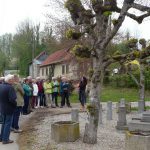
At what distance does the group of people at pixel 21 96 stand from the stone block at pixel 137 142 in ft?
11.2

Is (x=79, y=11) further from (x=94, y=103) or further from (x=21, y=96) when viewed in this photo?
(x=21, y=96)

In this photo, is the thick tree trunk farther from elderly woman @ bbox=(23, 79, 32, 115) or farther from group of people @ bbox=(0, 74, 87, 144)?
elderly woman @ bbox=(23, 79, 32, 115)

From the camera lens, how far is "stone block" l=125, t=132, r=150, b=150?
8.79m

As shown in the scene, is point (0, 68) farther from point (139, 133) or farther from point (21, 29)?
point (139, 133)

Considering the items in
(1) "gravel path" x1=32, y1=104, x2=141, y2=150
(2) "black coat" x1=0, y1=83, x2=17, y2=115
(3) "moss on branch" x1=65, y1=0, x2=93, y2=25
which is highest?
(3) "moss on branch" x1=65, y1=0, x2=93, y2=25

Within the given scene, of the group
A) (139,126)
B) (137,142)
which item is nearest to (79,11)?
(139,126)

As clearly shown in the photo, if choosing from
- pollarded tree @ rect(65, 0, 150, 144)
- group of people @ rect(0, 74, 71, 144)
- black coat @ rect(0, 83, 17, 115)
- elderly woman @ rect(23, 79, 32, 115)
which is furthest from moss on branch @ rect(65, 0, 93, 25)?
elderly woman @ rect(23, 79, 32, 115)

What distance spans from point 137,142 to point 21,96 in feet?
17.4

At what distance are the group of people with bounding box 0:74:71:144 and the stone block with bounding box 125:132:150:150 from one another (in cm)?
342

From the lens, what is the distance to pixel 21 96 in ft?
43.1

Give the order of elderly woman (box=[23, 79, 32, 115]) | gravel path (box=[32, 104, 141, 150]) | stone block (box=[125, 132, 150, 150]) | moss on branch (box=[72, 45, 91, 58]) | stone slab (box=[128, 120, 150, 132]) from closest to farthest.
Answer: stone block (box=[125, 132, 150, 150]), gravel path (box=[32, 104, 141, 150]), stone slab (box=[128, 120, 150, 132]), moss on branch (box=[72, 45, 91, 58]), elderly woman (box=[23, 79, 32, 115])

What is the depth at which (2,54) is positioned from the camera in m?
87.8

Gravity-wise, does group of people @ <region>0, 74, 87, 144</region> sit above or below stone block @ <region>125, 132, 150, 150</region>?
above

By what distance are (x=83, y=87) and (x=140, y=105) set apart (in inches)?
169
